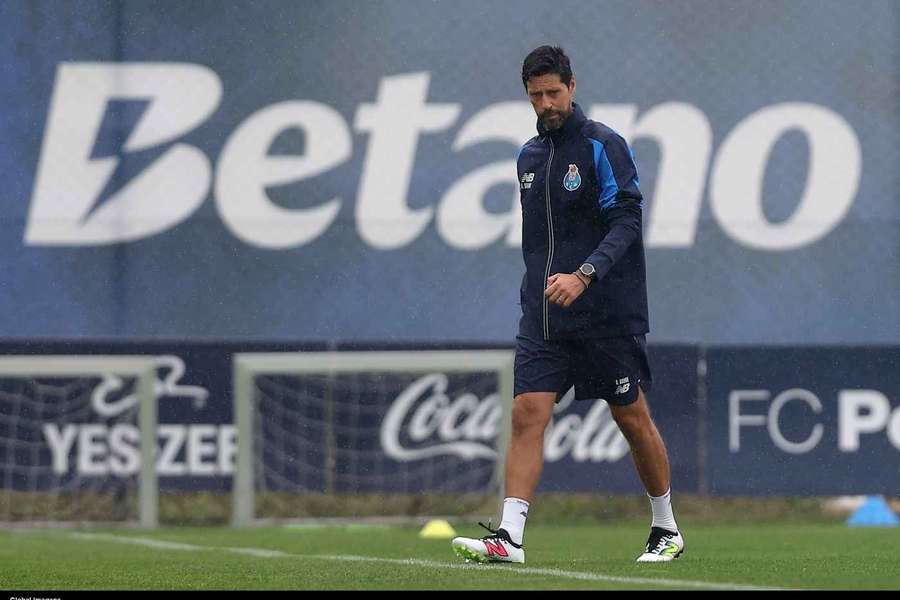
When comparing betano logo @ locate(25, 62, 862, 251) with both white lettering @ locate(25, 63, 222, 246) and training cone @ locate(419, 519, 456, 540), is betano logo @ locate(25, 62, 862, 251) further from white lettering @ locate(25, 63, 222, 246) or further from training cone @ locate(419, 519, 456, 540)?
training cone @ locate(419, 519, 456, 540)

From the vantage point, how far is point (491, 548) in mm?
6645

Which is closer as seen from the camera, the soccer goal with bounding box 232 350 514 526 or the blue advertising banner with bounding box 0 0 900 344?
the soccer goal with bounding box 232 350 514 526

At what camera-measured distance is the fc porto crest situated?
22.5ft

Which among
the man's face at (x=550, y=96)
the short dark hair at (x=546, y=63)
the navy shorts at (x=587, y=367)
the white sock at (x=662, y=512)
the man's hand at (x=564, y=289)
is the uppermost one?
the short dark hair at (x=546, y=63)

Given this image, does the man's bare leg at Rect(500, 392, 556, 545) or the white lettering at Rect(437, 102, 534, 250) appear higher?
the white lettering at Rect(437, 102, 534, 250)

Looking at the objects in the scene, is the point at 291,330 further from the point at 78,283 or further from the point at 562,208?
the point at 562,208

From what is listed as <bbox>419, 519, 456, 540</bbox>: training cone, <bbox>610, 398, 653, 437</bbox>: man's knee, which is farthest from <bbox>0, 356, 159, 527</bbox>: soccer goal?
<bbox>610, 398, 653, 437</bbox>: man's knee

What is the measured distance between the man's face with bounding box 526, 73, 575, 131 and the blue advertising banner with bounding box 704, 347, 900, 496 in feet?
18.3

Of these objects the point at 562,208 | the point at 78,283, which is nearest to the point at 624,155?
the point at 562,208

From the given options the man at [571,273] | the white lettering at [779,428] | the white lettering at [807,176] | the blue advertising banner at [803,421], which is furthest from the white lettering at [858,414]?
the man at [571,273]

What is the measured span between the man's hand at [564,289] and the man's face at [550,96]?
603 millimetres

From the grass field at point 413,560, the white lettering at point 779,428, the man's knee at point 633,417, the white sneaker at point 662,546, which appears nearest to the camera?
the grass field at point 413,560

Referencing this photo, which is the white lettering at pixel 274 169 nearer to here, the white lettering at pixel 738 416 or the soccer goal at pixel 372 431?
the soccer goal at pixel 372 431

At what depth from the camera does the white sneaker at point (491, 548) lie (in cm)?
659
